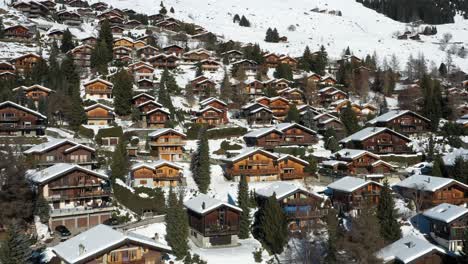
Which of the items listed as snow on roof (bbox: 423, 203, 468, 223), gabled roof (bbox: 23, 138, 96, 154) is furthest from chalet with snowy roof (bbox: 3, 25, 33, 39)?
snow on roof (bbox: 423, 203, 468, 223)

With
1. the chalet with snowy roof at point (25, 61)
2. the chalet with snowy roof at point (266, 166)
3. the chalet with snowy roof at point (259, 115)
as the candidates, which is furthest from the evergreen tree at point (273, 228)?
the chalet with snowy roof at point (25, 61)

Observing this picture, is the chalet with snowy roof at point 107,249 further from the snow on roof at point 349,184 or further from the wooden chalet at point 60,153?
the snow on roof at point 349,184

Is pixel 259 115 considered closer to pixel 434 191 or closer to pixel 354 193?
pixel 354 193

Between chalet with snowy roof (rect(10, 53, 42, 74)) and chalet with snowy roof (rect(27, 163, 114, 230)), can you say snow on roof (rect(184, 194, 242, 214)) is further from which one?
chalet with snowy roof (rect(10, 53, 42, 74))

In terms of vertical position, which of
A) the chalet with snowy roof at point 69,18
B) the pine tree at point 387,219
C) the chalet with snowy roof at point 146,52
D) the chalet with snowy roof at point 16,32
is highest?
the chalet with snowy roof at point 69,18

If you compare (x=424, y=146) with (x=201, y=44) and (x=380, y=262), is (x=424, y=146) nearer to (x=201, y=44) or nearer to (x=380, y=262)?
(x=380, y=262)

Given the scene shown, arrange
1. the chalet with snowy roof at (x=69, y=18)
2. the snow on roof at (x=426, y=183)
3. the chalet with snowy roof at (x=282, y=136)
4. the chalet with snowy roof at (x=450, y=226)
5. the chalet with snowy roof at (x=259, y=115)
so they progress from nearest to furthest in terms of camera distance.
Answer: the chalet with snowy roof at (x=450, y=226), the snow on roof at (x=426, y=183), the chalet with snowy roof at (x=282, y=136), the chalet with snowy roof at (x=259, y=115), the chalet with snowy roof at (x=69, y=18)

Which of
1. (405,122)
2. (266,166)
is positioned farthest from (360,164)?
(405,122)

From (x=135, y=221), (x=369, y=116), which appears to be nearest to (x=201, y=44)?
(x=369, y=116)
